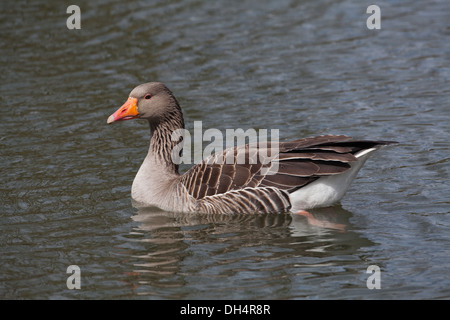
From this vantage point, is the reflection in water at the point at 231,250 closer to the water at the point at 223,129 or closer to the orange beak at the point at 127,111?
the water at the point at 223,129

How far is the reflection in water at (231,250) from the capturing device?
778cm

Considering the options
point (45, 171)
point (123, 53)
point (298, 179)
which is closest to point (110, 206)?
point (45, 171)

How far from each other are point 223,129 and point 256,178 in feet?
9.51

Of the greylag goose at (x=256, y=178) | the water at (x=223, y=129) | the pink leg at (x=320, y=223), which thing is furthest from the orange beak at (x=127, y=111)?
the pink leg at (x=320, y=223)

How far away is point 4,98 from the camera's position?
47.5ft

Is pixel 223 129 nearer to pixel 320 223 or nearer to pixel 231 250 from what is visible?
pixel 320 223

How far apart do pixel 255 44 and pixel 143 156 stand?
18.6 feet

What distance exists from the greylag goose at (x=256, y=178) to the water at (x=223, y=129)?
0.66 ft

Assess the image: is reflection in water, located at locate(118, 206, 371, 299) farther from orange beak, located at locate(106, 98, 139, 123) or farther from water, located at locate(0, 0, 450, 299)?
orange beak, located at locate(106, 98, 139, 123)

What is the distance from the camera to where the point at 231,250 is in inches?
339

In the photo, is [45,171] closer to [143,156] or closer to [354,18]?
[143,156]

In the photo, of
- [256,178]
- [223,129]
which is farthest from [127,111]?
[223,129]

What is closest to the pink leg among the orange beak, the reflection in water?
the reflection in water

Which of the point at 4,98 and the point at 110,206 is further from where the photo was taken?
the point at 4,98
